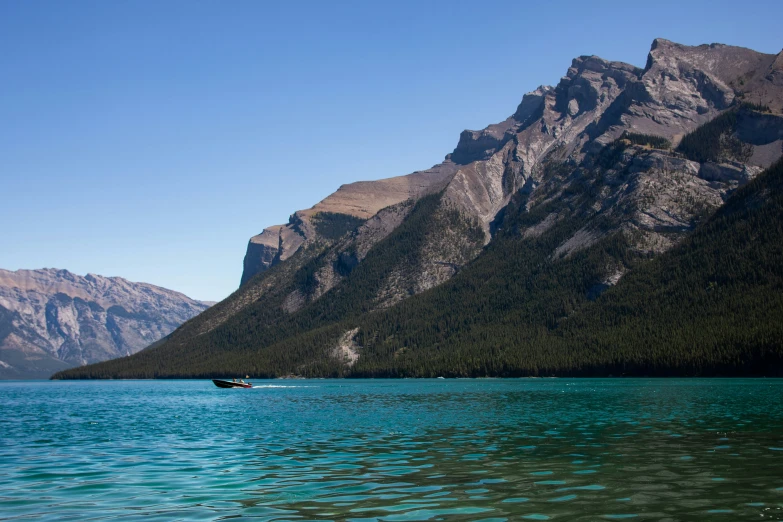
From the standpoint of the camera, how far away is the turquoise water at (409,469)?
3012 cm

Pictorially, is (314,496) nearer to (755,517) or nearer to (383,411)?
(755,517)

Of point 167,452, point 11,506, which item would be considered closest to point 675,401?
point 167,452

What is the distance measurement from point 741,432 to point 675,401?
43.8 metres

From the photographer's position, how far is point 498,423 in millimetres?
70625

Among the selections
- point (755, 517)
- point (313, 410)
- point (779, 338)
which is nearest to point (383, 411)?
point (313, 410)

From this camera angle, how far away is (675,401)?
321ft

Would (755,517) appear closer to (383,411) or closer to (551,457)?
(551,457)

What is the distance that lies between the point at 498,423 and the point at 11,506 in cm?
4724

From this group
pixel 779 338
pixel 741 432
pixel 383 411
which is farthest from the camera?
pixel 779 338

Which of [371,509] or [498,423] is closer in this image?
[371,509]

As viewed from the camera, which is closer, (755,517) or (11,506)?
(755,517)

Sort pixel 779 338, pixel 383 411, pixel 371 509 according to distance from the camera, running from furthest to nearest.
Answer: pixel 779 338
pixel 383 411
pixel 371 509

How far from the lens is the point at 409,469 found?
41031 millimetres

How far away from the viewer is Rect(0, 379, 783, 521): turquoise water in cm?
3012
